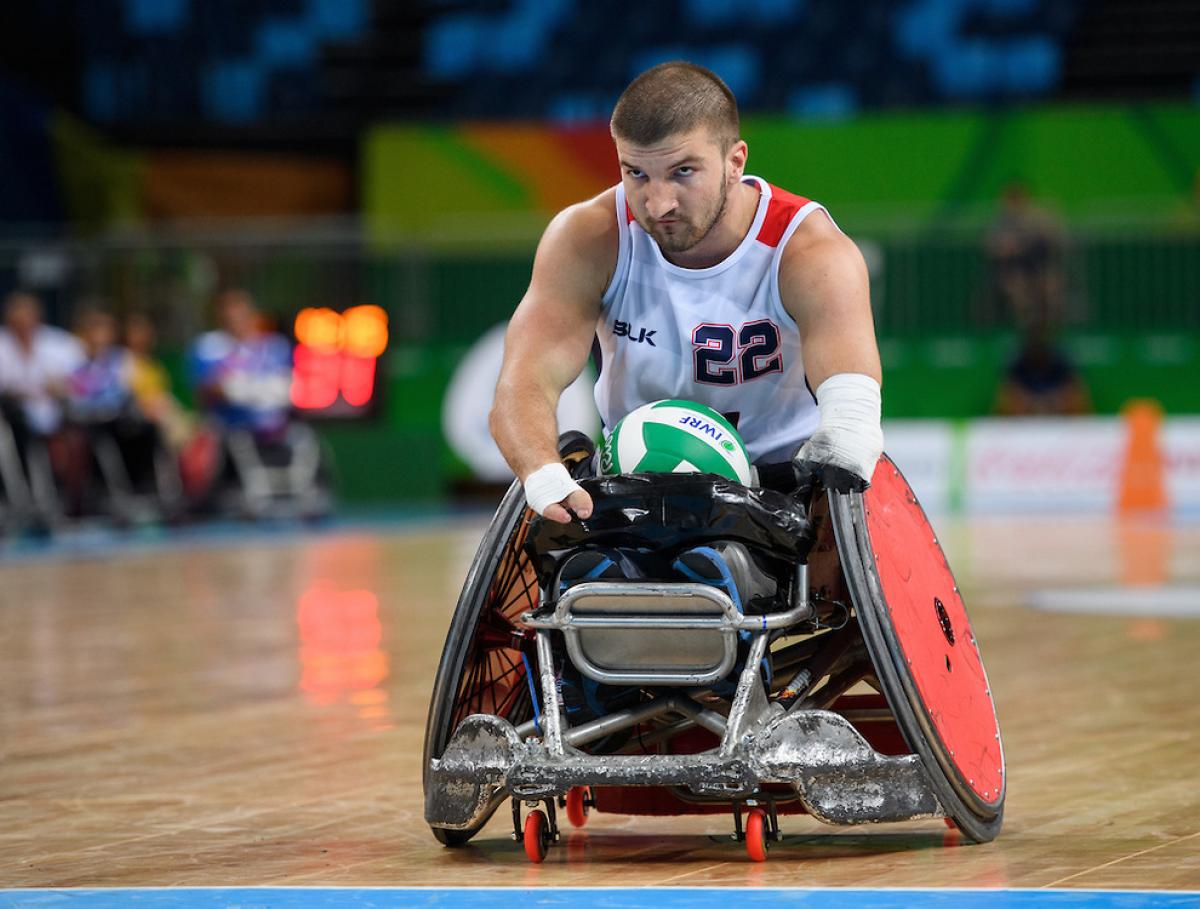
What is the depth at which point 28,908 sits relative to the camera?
15.0 ft

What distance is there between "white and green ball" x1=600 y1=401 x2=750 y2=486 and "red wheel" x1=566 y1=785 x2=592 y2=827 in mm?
910

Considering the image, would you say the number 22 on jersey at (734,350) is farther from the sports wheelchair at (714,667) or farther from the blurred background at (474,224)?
the blurred background at (474,224)

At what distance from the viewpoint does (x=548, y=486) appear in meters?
4.88

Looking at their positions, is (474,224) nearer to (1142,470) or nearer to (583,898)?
(1142,470)

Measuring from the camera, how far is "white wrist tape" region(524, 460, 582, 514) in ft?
15.9

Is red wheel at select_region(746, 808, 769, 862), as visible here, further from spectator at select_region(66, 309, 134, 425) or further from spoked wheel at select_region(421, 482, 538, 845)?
spectator at select_region(66, 309, 134, 425)

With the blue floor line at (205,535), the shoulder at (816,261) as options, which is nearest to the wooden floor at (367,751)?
the shoulder at (816,261)

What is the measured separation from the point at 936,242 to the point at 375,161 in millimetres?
6477

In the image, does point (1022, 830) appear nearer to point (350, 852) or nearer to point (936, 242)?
point (350, 852)

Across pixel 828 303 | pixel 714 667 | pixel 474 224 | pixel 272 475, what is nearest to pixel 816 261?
pixel 828 303

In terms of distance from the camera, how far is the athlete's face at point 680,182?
16.3ft

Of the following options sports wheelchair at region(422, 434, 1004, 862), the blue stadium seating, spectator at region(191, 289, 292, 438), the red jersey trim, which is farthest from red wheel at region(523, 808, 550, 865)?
the blue stadium seating

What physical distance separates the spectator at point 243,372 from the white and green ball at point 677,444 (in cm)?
1374

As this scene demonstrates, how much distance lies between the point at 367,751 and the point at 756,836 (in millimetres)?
2313
